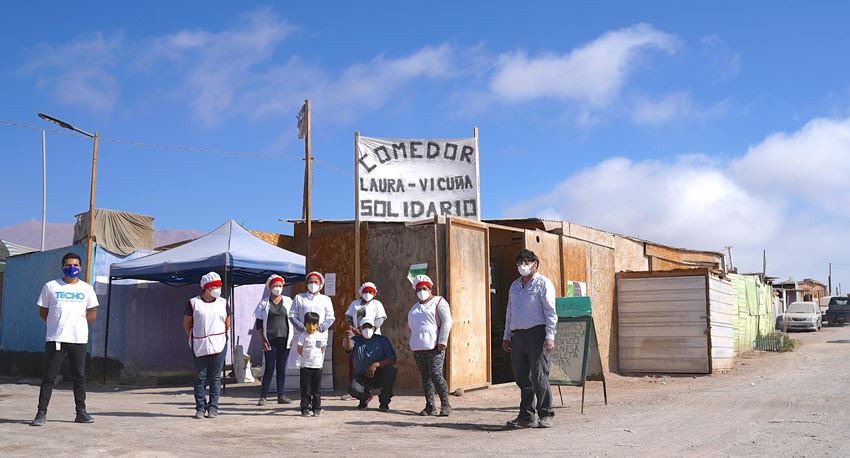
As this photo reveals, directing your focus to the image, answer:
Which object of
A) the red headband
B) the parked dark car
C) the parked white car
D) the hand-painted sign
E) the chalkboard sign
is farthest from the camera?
the parked dark car

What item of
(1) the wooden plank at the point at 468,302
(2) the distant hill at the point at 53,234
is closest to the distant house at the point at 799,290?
(1) the wooden plank at the point at 468,302

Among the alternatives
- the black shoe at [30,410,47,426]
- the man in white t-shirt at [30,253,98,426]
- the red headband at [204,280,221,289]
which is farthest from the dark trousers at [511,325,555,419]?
the black shoe at [30,410,47,426]

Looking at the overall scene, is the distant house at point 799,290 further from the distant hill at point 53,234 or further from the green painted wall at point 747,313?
the distant hill at point 53,234

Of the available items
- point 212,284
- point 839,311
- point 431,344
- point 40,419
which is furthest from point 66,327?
point 839,311

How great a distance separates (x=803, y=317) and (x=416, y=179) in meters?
31.8

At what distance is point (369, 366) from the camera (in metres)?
9.99

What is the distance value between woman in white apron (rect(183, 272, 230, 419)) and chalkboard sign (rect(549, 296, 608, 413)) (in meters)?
4.30

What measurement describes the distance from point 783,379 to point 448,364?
20.8 feet

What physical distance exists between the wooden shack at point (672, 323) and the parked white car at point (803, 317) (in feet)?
81.2

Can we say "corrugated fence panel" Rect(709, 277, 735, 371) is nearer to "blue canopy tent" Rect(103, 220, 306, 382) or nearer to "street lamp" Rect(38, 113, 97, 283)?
"blue canopy tent" Rect(103, 220, 306, 382)

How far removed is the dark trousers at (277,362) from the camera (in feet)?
34.3

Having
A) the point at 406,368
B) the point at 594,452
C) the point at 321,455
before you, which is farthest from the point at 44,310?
the point at 594,452

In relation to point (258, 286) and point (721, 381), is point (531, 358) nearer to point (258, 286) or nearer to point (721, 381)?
point (721, 381)

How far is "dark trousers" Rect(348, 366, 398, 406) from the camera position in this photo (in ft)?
32.9
